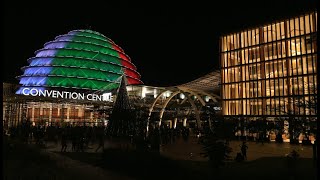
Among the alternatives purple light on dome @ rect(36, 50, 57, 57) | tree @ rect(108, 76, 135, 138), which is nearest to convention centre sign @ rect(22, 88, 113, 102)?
purple light on dome @ rect(36, 50, 57, 57)

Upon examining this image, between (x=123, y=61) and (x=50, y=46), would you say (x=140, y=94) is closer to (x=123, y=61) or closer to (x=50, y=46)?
(x=123, y=61)

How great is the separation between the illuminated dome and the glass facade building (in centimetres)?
2557

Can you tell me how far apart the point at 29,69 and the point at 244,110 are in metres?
53.2

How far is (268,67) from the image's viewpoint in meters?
59.9

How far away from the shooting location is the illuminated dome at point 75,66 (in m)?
75.2

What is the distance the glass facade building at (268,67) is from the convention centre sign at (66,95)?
2839cm

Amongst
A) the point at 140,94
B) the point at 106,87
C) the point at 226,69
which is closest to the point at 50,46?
the point at 106,87

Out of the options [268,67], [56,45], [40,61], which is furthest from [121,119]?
[56,45]

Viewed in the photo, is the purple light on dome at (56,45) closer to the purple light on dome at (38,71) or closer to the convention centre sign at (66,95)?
the purple light on dome at (38,71)

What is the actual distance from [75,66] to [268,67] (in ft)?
150

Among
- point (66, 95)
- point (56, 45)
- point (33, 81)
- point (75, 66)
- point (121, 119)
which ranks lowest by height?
point (121, 119)

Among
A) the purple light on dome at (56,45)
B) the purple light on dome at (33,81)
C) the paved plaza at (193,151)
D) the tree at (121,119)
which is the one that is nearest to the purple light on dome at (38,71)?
the purple light on dome at (33,81)

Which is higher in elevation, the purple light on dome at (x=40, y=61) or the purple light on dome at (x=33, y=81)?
the purple light on dome at (x=40, y=61)

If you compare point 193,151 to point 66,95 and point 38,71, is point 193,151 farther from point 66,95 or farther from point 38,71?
point 38,71
